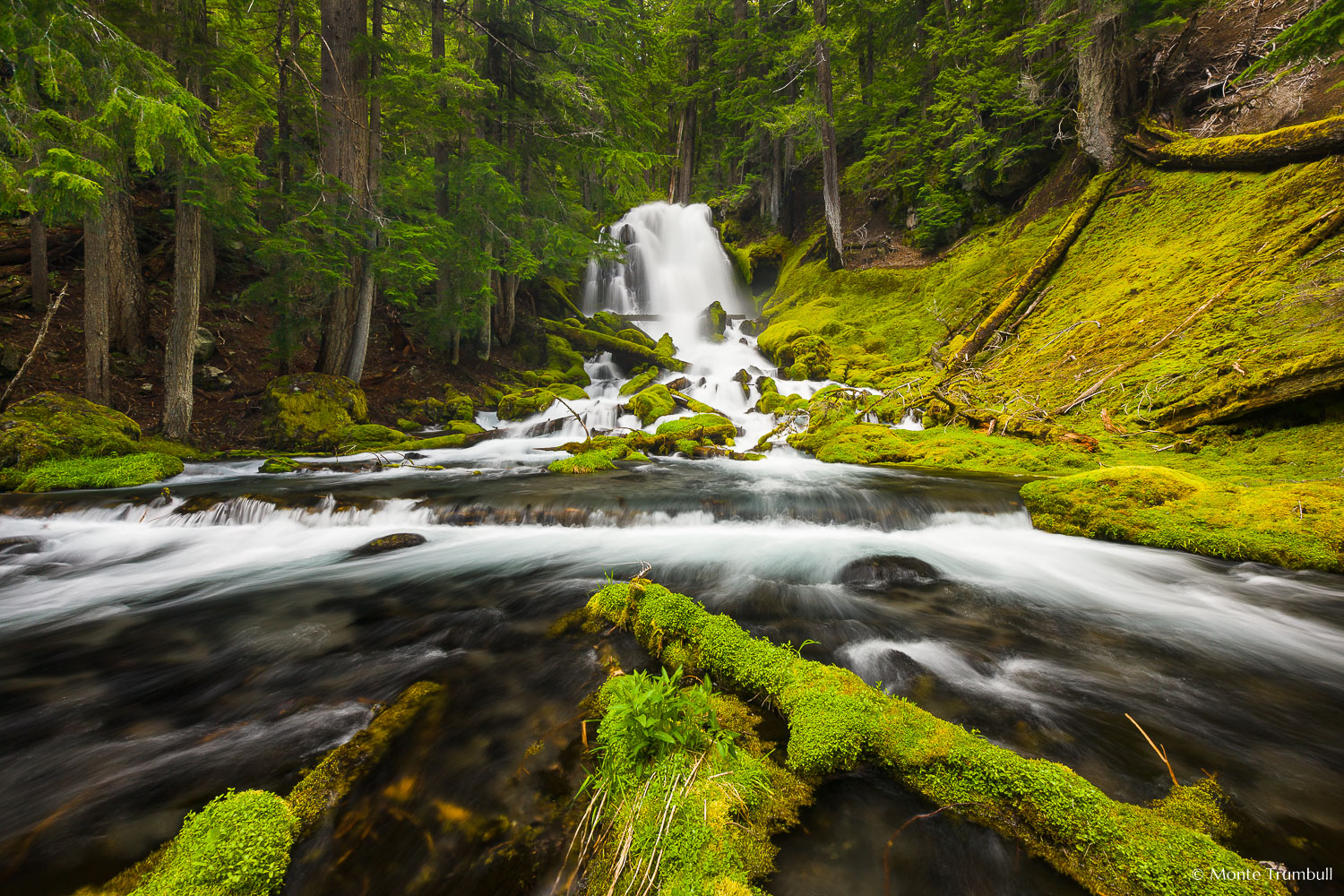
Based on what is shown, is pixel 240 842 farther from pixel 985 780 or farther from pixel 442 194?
pixel 442 194

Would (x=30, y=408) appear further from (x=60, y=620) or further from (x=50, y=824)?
(x=50, y=824)

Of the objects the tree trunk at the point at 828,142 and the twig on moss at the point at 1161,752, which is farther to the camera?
the tree trunk at the point at 828,142

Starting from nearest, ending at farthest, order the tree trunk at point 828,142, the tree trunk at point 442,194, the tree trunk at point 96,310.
A: the tree trunk at point 96,310 → the tree trunk at point 442,194 → the tree trunk at point 828,142

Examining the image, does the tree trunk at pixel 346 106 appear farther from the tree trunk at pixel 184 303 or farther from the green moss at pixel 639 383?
the green moss at pixel 639 383

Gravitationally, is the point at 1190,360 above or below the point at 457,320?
below

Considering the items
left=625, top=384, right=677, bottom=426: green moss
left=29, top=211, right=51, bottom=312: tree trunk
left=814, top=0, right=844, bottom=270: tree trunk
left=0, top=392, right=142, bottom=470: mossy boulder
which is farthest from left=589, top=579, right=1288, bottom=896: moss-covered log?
left=814, top=0, right=844, bottom=270: tree trunk

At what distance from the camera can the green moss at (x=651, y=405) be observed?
1299 cm

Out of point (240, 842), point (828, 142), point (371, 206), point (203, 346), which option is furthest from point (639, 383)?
point (240, 842)

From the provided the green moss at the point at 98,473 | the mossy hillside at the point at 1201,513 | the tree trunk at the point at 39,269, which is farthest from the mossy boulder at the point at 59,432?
the mossy hillside at the point at 1201,513

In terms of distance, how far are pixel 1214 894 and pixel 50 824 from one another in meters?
3.95

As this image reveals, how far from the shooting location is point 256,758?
220 centimetres

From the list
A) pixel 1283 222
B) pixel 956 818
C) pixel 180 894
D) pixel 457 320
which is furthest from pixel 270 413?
pixel 1283 222

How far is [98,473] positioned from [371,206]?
6.80 m

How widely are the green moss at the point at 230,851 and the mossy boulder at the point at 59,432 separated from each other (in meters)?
9.01
